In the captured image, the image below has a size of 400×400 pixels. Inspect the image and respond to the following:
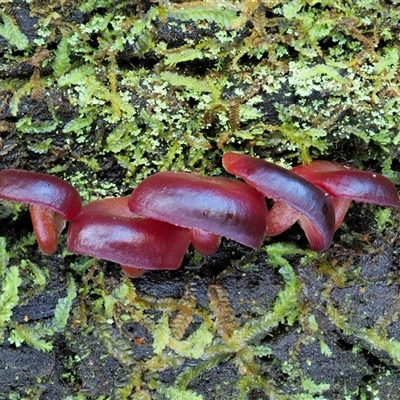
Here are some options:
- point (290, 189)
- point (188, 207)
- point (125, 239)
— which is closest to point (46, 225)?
point (125, 239)

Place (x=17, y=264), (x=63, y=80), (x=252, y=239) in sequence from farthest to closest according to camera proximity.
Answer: (x=17, y=264) < (x=63, y=80) < (x=252, y=239)

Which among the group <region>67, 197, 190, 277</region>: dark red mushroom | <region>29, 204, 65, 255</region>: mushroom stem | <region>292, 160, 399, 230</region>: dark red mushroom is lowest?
<region>29, 204, 65, 255</region>: mushroom stem

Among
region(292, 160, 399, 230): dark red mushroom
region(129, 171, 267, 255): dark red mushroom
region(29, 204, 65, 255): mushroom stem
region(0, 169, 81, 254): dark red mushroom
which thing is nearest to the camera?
region(129, 171, 267, 255): dark red mushroom

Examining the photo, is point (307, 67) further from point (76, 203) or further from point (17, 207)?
Answer: point (17, 207)

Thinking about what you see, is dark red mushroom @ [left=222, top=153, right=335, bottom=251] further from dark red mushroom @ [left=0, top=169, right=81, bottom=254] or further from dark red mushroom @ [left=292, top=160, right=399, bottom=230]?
dark red mushroom @ [left=0, top=169, right=81, bottom=254]

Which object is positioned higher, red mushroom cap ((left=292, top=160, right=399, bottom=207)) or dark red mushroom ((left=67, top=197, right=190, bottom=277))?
red mushroom cap ((left=292, top=160, right=399, bottom=207))

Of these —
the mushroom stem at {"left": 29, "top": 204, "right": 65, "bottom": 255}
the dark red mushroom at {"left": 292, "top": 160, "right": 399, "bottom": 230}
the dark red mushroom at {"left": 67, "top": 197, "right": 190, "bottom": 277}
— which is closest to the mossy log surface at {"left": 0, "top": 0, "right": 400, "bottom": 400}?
the mushroom stem at {"left": 29, "top": 204, "right": 65, "bottom": 255}

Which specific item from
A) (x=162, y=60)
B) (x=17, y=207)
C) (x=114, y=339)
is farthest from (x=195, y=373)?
(x=162, y=60)
